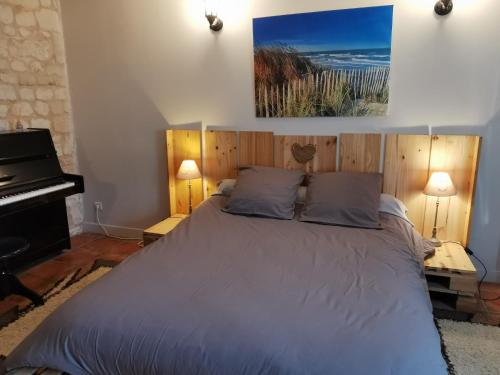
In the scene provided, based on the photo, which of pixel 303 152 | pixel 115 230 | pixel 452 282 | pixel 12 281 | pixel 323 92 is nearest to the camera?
pixel 452 282

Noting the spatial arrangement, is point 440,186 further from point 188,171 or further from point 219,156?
point 188,171

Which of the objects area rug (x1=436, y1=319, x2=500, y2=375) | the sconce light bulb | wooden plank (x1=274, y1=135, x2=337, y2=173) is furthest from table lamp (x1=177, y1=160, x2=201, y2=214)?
area rug (x1=436, y1=319, x2=500, y2=375)

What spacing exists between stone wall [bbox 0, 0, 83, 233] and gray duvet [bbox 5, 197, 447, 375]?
2053mm

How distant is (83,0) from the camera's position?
3.35 metres

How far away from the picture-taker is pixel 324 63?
2.73m

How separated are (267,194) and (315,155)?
55 centimetres

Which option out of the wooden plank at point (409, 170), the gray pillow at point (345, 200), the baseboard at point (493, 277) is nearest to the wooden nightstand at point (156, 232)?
the gray pillow at point (345, 200)

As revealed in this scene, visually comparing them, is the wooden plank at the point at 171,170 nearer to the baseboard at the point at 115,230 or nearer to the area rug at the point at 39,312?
the baseboard at the point at 115,230

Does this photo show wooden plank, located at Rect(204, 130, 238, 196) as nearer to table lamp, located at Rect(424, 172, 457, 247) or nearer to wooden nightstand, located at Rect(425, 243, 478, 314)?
table lamp, located at Rect(424, 172, 457, 247)

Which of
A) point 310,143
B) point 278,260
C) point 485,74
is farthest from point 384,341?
point 485,74

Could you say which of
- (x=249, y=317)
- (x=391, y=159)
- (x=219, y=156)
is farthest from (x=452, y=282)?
(x=219, y=156)

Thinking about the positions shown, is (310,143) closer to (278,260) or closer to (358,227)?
(358,227)

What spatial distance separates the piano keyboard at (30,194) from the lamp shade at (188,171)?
88 centimetres

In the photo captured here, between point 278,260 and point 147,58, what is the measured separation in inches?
88.6
